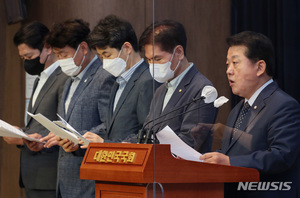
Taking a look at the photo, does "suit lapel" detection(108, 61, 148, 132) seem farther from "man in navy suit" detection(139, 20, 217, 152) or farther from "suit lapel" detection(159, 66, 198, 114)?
"suit lapel" detection(159, 66, 198, 114)

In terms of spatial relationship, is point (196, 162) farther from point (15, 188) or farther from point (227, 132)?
point (15, 188)

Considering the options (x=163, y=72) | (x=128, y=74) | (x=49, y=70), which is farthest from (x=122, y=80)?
(x=49, y=70)

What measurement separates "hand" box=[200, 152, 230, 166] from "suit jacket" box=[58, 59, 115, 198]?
5.30 feet

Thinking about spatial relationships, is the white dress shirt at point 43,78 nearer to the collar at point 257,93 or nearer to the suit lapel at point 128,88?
the suit lapel at point 128,88

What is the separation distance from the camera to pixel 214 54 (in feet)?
8.02

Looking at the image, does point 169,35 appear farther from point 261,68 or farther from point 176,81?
point 261,68

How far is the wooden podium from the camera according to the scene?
211 centimetres

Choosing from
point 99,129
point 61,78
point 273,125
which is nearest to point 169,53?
point 273,125

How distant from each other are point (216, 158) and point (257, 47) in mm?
503

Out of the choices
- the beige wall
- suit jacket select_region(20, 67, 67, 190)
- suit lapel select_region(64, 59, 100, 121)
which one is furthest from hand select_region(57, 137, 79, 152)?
the beige wall

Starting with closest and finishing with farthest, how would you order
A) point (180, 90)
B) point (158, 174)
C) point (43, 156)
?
point (158, 174)
point (180, 90)
point (43, 156)

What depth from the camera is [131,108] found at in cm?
347

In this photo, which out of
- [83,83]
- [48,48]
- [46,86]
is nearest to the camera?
[83,83]

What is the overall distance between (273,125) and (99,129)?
1.77 metres
